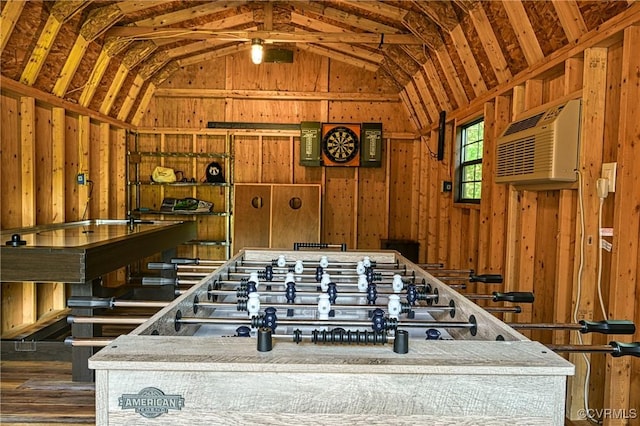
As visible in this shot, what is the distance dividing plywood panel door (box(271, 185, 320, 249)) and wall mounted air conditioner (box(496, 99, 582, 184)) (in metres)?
3.46

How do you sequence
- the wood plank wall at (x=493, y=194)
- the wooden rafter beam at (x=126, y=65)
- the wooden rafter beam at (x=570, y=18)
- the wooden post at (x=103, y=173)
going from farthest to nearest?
1. the wooden post at (x=103, y=173)
2. the wooden rafter beam at (x=126, y=65)
3. the wooden rafter beam at (x=570, y=18)
4. the wood plank wall at (x=493, y=194)

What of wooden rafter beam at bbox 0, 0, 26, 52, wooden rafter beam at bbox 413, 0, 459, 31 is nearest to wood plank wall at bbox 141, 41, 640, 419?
wooden rafter beam at bbox 413, 0, 459, 31

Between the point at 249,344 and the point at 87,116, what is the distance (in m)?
5.02

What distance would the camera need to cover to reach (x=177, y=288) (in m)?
2.56

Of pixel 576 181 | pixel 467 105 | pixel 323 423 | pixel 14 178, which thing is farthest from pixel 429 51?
pixel 323 423

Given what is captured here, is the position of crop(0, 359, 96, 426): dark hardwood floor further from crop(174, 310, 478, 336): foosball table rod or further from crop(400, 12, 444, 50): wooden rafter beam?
crop(400, 12, 444, 50): wooden rafter beam

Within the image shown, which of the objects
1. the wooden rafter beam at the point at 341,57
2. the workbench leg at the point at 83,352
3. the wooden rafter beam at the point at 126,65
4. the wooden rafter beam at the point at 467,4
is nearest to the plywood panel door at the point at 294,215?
the wooden rafter beam at the point at 341,57

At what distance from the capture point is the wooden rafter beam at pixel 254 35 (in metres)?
4.85

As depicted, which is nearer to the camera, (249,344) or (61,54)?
(249,344)

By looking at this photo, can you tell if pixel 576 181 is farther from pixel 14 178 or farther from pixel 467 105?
pixel 14 178

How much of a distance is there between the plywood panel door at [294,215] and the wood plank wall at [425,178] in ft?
1.08

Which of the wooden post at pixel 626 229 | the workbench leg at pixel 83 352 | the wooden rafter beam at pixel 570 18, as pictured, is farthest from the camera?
the workbench leg at pixel 83 352

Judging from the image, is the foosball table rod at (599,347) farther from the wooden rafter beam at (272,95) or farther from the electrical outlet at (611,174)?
the wooden rafter beam at (272,95)

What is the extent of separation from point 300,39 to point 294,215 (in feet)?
7.90
